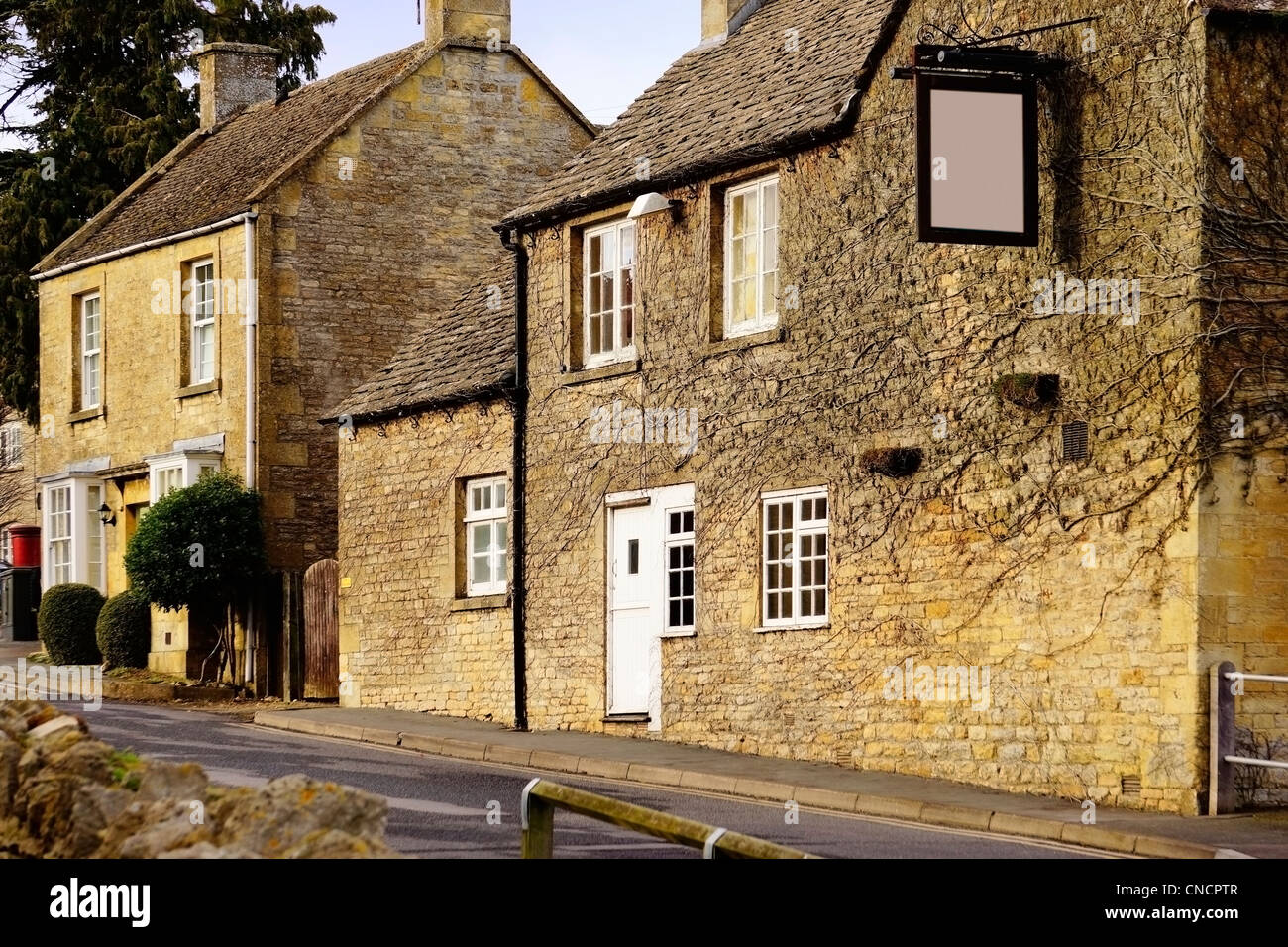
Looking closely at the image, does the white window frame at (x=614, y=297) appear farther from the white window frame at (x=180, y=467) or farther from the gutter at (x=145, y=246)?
the white window frame at (x=180, y=467)

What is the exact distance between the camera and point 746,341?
19.9m

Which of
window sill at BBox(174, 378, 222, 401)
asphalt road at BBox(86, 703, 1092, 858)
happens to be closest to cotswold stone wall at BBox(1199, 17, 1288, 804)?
asphalt road at BBox(86, 703, 1092, 858)

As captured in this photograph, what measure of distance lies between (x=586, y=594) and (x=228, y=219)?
10491 mm

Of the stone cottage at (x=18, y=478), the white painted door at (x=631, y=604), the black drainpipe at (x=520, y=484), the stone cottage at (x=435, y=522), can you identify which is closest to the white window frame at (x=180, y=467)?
the stone cottage at (x=435, y=522)

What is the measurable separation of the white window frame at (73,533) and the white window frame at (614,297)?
1299cm

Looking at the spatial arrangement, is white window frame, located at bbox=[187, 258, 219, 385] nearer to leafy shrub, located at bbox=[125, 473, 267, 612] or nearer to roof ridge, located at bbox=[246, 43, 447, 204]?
roof ridge, located at bbox=[246, 43, 447, 204]

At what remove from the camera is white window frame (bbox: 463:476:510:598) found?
77.9 feet

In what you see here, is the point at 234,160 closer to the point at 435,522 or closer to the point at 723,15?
the point at 435,522

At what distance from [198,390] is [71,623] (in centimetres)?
431

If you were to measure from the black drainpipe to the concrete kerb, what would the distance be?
1842mm

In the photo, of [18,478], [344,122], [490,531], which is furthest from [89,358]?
[18,478]

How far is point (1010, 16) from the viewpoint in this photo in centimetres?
1694
